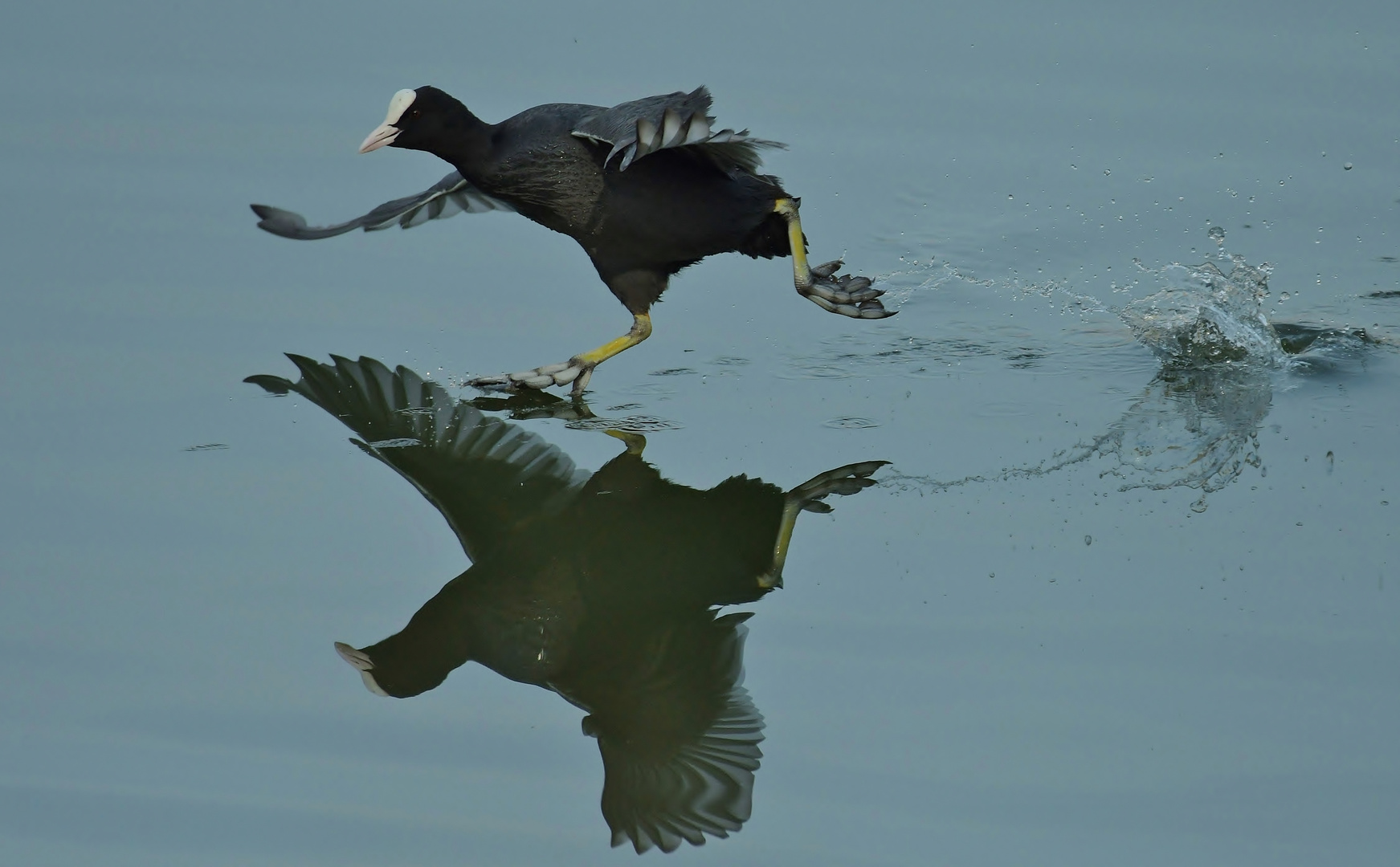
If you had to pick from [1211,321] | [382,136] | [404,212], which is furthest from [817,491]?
[404,212]

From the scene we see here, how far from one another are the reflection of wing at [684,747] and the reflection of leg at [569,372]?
4.73 ft

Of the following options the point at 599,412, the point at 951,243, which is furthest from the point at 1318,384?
the point at 599,412

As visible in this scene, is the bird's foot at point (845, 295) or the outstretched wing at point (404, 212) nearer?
the bird's foot at point (845, 295)

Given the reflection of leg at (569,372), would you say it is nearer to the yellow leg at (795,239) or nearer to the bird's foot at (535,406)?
the bird's foot at (535,406)

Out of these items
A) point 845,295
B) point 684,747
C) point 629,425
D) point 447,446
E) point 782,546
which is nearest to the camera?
point 684,747

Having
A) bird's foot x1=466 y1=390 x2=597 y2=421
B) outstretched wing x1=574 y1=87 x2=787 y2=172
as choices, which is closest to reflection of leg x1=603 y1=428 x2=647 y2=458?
bird's foot x1=466 y1=390 x2=597 y2=421

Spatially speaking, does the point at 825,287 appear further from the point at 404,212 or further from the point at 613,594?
the point at 613,594

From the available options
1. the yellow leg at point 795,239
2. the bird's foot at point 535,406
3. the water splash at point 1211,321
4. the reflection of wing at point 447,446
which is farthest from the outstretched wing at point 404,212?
the water splash at point 1211,321

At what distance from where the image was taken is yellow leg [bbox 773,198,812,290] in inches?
204

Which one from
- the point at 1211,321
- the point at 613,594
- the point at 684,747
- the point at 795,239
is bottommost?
the point at 684,747

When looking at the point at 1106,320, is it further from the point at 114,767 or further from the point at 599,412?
the point at 114,767

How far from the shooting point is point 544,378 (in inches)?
198

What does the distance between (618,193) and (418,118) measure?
26.7 inches

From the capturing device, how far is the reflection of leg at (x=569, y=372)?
5.02 m
